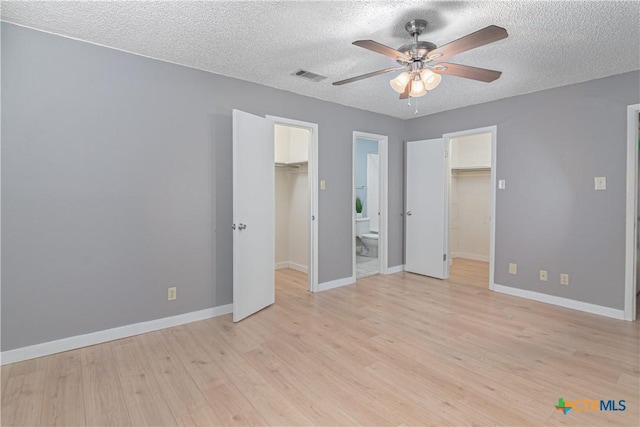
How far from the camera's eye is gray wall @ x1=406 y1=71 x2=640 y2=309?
338 cm

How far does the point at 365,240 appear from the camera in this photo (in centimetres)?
693

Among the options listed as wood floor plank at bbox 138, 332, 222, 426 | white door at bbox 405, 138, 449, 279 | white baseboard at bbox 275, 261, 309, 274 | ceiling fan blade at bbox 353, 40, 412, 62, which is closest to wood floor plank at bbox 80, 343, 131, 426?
wood floor plank at bbox 138, 332, 222, 426

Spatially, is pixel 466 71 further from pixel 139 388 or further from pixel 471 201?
pixel 471 201

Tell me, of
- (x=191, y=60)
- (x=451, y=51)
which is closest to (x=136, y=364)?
(x=191, y=60)

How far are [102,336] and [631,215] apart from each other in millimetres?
5077

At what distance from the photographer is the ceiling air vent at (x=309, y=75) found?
3359 millimetres

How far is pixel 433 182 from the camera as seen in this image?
495cm

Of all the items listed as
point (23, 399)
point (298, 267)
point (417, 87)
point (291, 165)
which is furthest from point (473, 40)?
point (298, 267)

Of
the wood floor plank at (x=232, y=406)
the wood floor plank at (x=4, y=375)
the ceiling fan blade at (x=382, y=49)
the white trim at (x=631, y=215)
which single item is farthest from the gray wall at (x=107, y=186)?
the white trim at (x=631, y=215)

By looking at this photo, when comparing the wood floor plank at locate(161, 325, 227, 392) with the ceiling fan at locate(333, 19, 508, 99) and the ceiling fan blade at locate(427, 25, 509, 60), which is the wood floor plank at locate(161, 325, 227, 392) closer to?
the ceiling fan at locate(333, 19, 508, 99)

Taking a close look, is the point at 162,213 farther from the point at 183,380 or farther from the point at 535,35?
the point at 535,35

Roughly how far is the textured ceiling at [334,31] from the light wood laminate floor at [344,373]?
250 cm

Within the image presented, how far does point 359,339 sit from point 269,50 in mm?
2639

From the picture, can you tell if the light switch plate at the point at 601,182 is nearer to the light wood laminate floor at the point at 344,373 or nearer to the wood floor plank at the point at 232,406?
the light wood laminate floor at the point at 344,373
